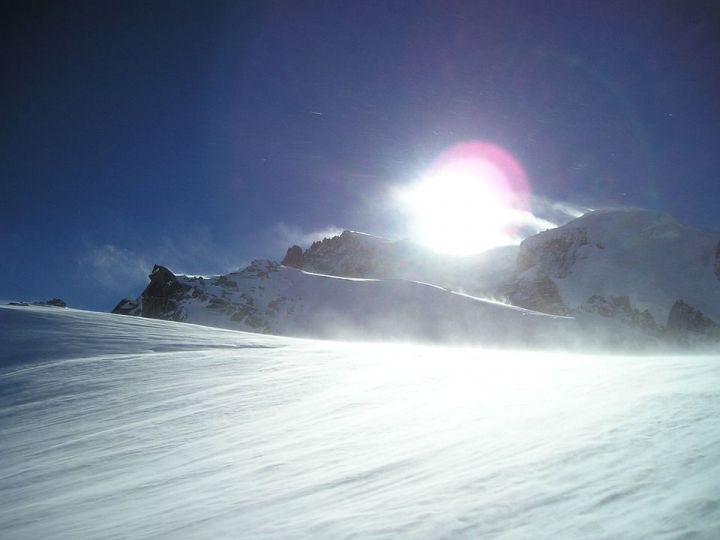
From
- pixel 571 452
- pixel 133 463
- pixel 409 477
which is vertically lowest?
pixel 133 463

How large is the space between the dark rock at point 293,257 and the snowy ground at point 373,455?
590 feet

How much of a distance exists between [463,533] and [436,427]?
2.88 meters

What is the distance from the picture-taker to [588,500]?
2.98 meters

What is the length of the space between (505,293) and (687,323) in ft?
185

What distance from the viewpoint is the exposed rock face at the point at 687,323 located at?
354ft

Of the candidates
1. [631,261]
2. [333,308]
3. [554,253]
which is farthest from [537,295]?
[333,308]

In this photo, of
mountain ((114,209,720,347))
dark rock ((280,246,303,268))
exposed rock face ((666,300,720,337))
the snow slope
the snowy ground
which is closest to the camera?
the snowy ground

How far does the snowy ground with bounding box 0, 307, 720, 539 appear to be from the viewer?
305cm

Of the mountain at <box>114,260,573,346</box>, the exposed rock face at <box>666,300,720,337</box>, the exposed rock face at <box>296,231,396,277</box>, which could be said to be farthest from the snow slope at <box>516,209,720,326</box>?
the mountain at <box>114,260,573,346</box>

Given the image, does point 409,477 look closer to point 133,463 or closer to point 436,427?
point 436,427

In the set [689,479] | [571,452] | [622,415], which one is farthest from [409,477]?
[622,415]

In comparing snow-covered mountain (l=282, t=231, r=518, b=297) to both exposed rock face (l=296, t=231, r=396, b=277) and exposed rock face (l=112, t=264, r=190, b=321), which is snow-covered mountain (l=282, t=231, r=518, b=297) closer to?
exposed rock face (l=296, t=231, r=396, b=277)

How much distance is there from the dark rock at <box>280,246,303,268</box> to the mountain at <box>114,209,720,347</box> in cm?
48

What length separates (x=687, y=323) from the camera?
11106cm
